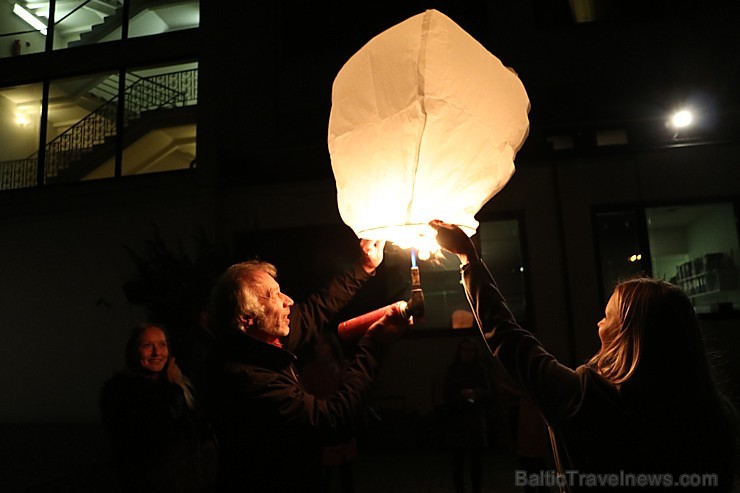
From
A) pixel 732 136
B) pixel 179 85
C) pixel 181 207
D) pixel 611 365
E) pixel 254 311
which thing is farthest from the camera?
pixel 179 85

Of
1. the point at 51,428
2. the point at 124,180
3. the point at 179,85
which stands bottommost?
the point at 51,428

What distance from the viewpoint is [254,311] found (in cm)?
192

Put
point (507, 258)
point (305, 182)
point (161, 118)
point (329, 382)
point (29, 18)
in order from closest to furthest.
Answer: point (329, 382), point (507, 258), point (305, 182), point (161, 118), point (29, 18)

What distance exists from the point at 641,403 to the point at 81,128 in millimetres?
11315

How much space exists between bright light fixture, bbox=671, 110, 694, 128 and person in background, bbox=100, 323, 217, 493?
24.6ft

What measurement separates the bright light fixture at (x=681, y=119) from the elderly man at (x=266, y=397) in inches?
288

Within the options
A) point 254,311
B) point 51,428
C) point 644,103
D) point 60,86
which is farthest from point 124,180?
point 644,103

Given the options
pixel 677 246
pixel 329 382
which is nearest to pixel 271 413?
pixel 329 382

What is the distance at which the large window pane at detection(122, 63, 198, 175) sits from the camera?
9.68 m

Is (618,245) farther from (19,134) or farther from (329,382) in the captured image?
(19,134)

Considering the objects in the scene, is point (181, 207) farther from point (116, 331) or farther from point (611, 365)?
point (611, 365)

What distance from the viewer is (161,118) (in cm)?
972

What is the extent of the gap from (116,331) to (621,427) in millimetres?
8817

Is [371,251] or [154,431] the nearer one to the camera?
[371,251]
